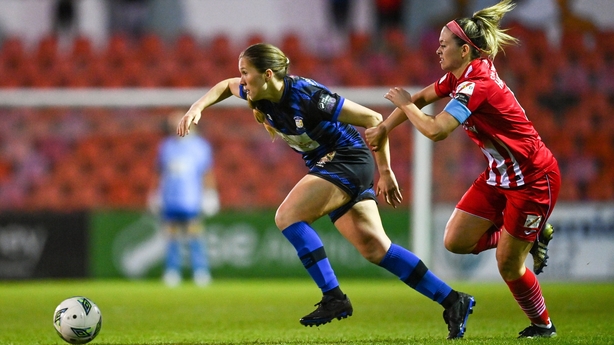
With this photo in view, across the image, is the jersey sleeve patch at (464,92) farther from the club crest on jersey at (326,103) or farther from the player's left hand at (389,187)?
the club crest on jersey at (326,103)

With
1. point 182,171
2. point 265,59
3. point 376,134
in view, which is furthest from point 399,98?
point 182,171

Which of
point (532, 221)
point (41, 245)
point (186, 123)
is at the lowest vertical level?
point (41, 245)

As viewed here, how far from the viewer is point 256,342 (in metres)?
5.15

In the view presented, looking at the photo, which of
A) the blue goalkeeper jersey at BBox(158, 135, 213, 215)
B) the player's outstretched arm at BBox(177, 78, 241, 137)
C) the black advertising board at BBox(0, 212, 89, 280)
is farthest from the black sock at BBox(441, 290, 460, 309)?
the black advertising board at BBox(0, 212, 89, 280)

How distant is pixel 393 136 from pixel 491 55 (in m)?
6.31

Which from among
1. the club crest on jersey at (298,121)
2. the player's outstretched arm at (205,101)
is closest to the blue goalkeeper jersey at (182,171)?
the player's outstretched arm at (205,101)

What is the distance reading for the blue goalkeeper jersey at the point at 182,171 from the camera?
444 inches

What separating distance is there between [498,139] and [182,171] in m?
7.00

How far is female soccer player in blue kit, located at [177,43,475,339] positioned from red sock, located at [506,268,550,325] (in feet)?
0.87

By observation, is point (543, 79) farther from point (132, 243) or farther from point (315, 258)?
point (315, 258)

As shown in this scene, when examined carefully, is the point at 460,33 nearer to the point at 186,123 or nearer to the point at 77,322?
the point at 186,123

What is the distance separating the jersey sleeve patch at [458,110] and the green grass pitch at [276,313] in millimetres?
1254

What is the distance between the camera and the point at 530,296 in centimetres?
516

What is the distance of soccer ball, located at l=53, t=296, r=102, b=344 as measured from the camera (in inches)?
194
